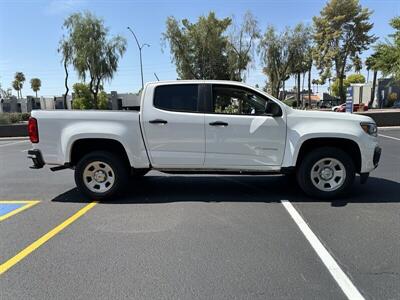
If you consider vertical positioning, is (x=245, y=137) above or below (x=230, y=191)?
above

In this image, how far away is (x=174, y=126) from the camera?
614cm

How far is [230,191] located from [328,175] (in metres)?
1.75

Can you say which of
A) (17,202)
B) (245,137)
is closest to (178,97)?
(245,137)

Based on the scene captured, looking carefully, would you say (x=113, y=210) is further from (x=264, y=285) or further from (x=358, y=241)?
(x=358, y=241)

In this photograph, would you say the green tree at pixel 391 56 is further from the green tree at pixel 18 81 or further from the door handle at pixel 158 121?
the green tree at pixel 18 81

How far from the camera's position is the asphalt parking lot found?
11.2 ft

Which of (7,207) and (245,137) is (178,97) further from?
(7,207)

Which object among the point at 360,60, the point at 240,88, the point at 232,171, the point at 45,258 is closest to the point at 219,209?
the point at 232,171

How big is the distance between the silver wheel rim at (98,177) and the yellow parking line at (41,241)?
0.37 meters

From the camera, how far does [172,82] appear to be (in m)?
6.39

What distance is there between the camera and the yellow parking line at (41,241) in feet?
13.1

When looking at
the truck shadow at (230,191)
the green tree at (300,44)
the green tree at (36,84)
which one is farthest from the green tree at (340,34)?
the green tree at (36,84)

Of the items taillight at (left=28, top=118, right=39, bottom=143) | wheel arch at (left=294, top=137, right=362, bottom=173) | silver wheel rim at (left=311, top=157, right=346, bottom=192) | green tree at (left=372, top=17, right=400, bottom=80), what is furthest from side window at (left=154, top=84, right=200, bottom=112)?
green tree at (left=372, top=17, right=400, bottom=80)

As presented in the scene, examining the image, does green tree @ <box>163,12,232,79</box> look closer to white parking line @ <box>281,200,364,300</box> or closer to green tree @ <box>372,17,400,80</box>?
green tree @ <box>372,17,400,80</box>
